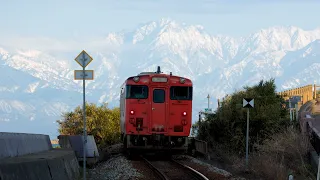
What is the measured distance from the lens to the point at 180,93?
2459cm

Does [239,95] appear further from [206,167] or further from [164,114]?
[206,167]

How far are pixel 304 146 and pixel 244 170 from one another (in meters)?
3.55

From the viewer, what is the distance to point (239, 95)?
34438 mm

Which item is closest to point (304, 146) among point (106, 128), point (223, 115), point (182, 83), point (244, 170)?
point (244, 170)

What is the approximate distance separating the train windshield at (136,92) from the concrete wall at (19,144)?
6123 mm

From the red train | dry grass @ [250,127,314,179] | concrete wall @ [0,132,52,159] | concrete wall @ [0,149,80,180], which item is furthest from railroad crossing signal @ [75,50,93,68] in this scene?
the red train

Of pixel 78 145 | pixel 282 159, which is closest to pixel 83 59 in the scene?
pixel 282 159

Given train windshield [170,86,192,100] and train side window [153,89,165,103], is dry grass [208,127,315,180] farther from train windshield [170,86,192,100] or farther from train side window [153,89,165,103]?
train side window [153,89,165,103]

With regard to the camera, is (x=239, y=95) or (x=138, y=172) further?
(x=239, y=95)

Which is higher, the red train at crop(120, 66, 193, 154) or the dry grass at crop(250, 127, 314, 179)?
the red train at crop(120, 66, 193, 154)

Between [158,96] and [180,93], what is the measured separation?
0.91 m

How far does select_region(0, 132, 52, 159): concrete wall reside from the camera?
1282cm

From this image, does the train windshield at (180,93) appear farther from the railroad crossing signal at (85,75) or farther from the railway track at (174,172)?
the railroad crossing signal at (85,75)

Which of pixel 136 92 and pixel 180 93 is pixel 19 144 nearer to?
pixel 136 92
